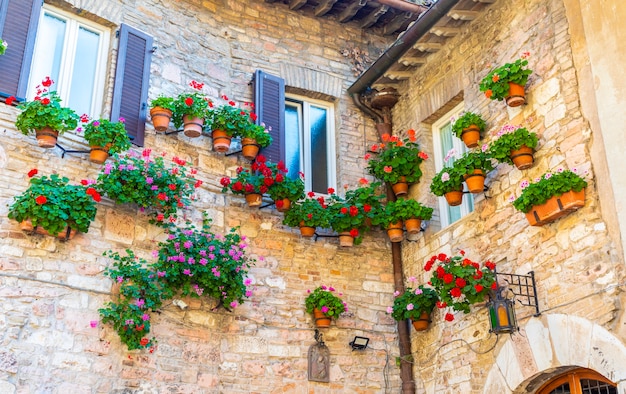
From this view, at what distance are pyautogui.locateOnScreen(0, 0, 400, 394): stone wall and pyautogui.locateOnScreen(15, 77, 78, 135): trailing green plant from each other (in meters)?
0.24

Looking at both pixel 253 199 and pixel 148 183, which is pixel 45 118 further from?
pixel 253 199

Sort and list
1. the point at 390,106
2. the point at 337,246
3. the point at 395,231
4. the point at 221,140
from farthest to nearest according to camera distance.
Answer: the point at 390,106 < the point at 337,246 < the point at 395,231 < the point at 221,140

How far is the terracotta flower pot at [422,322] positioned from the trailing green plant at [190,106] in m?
2.93

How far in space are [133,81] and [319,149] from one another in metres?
2.35

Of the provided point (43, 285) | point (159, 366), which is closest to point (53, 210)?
point (43, 285)

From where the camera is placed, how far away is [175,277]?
6586 millimetres

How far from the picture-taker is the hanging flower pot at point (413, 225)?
7609 mm

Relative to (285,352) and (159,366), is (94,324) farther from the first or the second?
(285,352)

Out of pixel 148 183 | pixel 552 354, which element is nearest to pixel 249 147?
pixel 148 183

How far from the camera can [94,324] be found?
618 centimetres

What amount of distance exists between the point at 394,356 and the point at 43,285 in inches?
138

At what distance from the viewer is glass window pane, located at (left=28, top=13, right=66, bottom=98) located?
23.1ft

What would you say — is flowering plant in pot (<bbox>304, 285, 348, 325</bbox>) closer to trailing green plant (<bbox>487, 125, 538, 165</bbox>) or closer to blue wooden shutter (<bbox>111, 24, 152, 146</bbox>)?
trailing green plant (<bbox>487, 125, 538, 165</bbox>)

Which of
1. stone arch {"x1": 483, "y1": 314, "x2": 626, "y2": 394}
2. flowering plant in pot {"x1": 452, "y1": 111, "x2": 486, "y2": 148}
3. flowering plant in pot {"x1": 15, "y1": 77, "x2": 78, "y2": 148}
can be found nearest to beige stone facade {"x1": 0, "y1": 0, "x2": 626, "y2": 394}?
stone arch {"x1": 483, "y1": 314, "x2": 626, "y2": 394}
